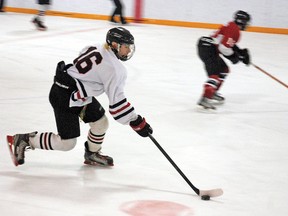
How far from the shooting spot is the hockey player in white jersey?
126 inches

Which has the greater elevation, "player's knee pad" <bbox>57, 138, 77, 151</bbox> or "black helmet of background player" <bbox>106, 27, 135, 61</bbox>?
"black helmet of background player" <bbox>106, 27, 135, 61</bbox>

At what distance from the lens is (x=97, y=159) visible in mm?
3586

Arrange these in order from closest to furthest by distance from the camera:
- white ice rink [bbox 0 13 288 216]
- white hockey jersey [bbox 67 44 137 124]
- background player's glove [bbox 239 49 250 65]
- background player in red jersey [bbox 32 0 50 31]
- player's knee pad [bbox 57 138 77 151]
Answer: white ice rink [bbox 0 13 288 216]
white hockey jersey [bbox 67 44 137 124]
player's knee pad [bbox 57 138 77 151]
background player's glove [bbox 239 49 250 65]
background player in red jersey [bbox 32 0 50 31]

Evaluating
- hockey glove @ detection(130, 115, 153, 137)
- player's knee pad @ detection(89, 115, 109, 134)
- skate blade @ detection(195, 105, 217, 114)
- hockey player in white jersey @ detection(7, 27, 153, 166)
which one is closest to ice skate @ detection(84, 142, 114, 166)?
hockey player in white jersey @ detection(7, 27, 153, 166)

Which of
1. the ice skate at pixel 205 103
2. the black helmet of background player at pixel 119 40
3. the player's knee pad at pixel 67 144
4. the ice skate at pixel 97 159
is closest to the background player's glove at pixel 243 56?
the ice skate at pixel 205 103

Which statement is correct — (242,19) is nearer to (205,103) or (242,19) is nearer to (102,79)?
(205,103)

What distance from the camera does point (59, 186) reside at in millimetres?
3236

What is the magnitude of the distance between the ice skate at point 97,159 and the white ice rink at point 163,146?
0.05 metres

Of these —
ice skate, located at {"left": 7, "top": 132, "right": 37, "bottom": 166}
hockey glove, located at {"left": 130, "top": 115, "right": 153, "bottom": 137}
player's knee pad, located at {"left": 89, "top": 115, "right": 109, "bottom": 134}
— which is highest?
hockey glove, located at {"left": 130, "top": 115, "right": 153, "bottom": 137}

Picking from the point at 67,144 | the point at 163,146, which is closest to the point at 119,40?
the point at 67,144

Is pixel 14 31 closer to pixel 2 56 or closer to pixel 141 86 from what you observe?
pixel 2 56

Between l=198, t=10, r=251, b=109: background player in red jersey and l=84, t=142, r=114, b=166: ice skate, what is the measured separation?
1722mm

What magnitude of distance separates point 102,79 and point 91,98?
23 cm

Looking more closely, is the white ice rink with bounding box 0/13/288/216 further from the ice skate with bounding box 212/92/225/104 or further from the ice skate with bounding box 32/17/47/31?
the ice skate with bounding box 32/17/47/31
